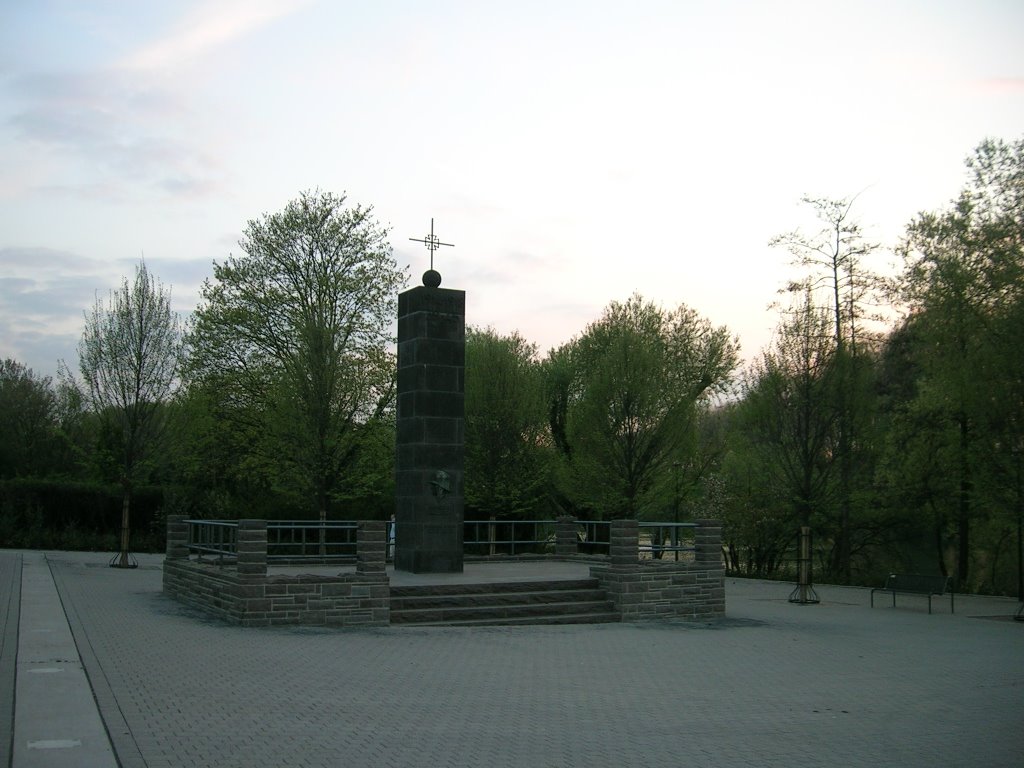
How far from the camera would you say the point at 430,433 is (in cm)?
1753

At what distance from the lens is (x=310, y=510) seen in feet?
108

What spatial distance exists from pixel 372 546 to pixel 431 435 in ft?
12.3

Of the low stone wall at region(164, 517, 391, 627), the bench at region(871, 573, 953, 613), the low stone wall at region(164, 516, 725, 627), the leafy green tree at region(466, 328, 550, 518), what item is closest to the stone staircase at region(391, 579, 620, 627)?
the low stone wall at region(164, 516, 725, 627)

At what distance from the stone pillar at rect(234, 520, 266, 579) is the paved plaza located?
0.86 metres

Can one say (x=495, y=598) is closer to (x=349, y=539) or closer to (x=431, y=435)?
(x=431, y=435)

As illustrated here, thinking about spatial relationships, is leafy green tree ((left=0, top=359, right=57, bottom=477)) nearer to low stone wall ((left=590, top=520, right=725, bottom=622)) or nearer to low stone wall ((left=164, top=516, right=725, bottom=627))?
low stone wall ((left=164, top=516, right=725, bottom=627))

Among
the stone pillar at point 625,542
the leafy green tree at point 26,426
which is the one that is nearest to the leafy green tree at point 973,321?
the stone pillar at point 625,542

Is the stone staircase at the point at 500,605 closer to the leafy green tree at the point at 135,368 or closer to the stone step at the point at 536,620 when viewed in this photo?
the stone step at the point at 536,620

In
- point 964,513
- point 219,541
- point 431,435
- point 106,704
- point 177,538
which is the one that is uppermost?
point 431,435

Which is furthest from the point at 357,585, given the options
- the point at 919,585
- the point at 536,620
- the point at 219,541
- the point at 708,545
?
the point at 919,585

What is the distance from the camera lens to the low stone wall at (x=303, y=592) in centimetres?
1359

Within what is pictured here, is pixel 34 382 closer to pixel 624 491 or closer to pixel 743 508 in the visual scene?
pixel 624 491

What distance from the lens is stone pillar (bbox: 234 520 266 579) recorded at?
13.5 m

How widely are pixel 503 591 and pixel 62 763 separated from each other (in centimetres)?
961
